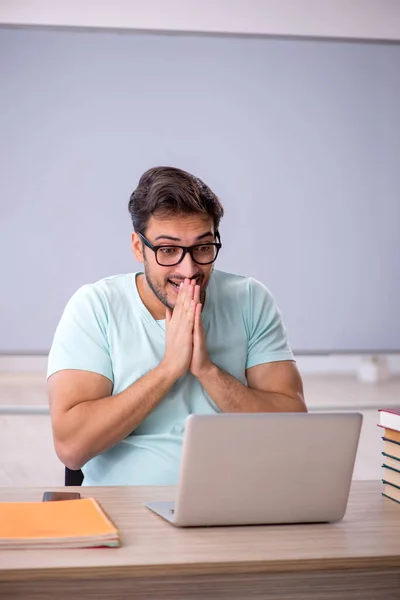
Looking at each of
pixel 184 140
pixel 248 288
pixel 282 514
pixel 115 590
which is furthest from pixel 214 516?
pixel 184 140

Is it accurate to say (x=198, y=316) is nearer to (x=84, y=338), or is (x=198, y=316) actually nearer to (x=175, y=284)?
(x=175, y=284)

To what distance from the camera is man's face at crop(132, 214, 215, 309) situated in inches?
81.0

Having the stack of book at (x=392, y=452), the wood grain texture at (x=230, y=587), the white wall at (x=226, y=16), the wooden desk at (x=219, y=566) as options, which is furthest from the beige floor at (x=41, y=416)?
the wood grain texture at (x=230, y=587)

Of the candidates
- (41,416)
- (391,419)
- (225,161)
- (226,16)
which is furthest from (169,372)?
(226,16)

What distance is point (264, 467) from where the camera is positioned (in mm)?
1408

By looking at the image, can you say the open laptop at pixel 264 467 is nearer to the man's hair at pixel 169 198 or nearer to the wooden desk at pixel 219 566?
the wooden desk at pixel 219 566

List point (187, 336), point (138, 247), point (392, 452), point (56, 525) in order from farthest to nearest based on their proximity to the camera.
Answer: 1. point (138, 247)
2. point (187, 336)
3. point (392, 452)
4. point (56, 525)

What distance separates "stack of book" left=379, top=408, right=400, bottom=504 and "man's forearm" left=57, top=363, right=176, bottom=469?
523 millimetres

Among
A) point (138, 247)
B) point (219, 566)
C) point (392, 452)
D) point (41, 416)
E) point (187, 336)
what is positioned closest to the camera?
point (219, 566)

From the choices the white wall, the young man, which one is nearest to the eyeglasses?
the young man

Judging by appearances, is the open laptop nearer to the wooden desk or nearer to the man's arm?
the wooden desk

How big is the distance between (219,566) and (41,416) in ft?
9.00

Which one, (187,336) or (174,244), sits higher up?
(174,244)

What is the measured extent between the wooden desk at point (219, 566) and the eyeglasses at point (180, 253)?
77 cm
